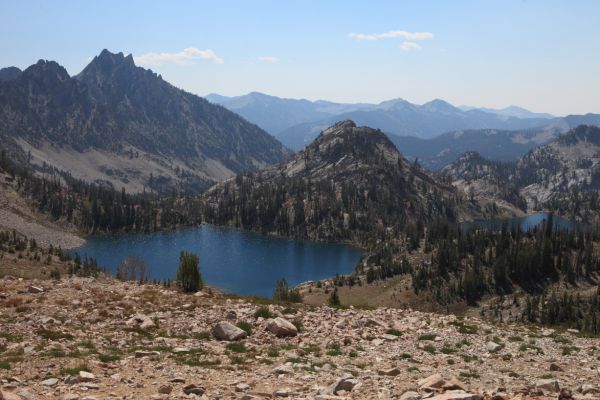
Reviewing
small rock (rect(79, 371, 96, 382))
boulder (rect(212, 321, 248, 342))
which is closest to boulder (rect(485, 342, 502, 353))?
boulder (rect(212, 321, 248, 342))

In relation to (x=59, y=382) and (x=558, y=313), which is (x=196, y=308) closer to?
(x=59, y=382)

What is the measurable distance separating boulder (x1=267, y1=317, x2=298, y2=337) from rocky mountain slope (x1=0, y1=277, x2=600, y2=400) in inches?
3.6

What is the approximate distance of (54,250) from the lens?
171m

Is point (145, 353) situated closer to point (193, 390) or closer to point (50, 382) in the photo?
point (50, 382)

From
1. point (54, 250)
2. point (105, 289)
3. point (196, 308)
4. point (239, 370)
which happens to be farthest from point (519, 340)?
point (54, 250)

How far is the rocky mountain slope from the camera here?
67.8 feet

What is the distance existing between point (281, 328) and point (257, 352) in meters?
4.07

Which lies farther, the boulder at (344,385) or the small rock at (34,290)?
the small rock at (34,290)

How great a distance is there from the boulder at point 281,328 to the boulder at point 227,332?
6.41 ft

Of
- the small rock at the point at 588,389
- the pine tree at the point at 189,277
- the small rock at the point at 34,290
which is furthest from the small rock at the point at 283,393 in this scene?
the small rock at the point at 34,290

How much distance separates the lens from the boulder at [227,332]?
31172mm

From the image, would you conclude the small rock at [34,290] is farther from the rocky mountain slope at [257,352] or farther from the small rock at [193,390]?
the small rock at [193,390]

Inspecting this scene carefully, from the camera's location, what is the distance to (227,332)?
3133 centimetres

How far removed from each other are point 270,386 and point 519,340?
799 inches
